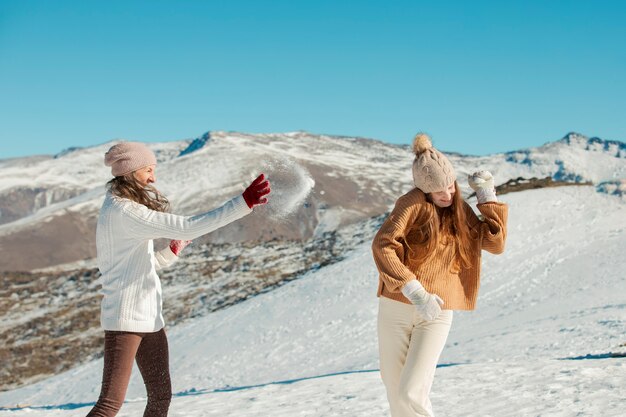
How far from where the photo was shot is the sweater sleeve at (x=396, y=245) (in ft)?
16.1

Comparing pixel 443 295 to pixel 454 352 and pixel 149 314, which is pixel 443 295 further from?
pixel 454 352

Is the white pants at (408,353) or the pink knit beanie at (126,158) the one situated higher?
the pink knit beanie at (126,158)

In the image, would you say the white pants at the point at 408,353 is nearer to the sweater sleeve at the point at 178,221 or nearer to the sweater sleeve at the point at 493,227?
the sweater sleeve at the point at 493,227

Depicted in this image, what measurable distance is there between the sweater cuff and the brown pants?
5.67 feet

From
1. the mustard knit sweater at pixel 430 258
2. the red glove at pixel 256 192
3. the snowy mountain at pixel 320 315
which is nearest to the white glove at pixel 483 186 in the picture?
the mustard knit sweater at pixel 430 258

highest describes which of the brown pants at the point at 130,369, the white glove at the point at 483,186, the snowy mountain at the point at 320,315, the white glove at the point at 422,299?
the white glove at the point at 483,186

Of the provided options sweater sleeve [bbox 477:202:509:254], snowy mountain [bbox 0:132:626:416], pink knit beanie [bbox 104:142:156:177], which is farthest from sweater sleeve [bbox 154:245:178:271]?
sweater sleeve [bbox 477:202:509:254]

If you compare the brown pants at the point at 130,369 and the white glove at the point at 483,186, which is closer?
the brown pants at the point at 130,369

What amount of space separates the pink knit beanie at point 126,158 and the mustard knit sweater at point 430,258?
5.78 feet

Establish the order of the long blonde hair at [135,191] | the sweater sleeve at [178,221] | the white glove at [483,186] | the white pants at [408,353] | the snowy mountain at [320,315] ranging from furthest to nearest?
the snowy mountain at [320,315] → the white glove at [483,186] → the white pants at [408,353] → the long blonde hair at [135,191] → the sweater sleeve at [178,221]

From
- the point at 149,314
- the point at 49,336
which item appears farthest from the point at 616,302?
the point at 49,336

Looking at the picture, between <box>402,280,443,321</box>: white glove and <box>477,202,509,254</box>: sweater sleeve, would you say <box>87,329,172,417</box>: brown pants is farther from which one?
<box>477,202,509,254</box>: sweater sleeve

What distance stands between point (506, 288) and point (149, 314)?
62.0 feet

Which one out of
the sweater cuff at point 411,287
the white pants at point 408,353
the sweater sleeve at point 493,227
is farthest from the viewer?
the sweater sleeve at point 493,227
